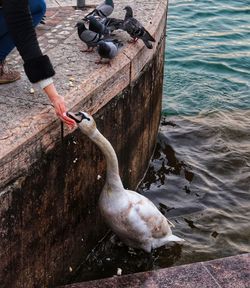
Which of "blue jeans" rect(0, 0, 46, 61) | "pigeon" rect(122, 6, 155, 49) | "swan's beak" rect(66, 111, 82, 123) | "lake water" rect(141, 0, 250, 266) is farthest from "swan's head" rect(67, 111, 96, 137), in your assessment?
"lake water" rect(141, 0, 250, 266)

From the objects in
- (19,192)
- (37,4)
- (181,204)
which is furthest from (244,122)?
(19,192)

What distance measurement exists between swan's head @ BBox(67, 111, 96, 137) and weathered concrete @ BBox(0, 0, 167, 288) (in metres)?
0.14

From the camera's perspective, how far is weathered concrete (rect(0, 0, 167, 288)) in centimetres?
423

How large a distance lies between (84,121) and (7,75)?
1.01 metres

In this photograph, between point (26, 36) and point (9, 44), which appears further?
point (9, 44)

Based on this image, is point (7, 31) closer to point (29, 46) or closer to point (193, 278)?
point (29, 46)

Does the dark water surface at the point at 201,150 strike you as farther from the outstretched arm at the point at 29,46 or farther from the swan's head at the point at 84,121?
the outstretched arm at the point at 29,46

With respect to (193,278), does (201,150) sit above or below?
below

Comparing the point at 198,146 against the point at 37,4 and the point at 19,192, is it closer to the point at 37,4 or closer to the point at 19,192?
the point at 37,4

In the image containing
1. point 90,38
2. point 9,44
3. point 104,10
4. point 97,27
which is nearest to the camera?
point 9,44

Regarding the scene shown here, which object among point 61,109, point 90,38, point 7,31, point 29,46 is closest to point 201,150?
point 90,38

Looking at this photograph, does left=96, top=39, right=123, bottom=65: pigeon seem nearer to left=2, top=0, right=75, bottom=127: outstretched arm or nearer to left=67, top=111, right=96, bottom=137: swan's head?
left=67, top=111, right=96, bottom=137: swan's head

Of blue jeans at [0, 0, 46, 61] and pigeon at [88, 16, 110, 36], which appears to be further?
pigeon at [88, 16, 110, 36]

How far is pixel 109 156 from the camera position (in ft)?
16.9
